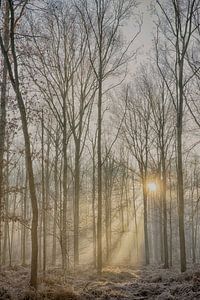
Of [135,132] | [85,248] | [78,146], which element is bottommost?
[85,248]

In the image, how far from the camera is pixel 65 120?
16219 mm

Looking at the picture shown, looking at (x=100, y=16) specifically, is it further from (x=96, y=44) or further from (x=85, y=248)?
(x=85, y=248)

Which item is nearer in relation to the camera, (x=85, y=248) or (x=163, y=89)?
(x=163, y=89)

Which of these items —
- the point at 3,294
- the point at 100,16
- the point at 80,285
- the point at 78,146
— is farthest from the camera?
the point at 78,146

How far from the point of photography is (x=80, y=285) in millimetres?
10422

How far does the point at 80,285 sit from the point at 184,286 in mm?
3422

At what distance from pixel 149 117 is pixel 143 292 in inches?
563

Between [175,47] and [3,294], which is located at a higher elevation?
[175,47]

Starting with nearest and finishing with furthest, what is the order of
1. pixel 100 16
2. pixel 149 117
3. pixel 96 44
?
1. pixel 100 16
2. pixel 96 44
3. pixel 149 117

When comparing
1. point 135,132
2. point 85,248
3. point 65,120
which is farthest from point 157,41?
point 85,248

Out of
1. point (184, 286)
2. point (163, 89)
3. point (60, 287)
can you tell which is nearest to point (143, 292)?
point (184, 286)

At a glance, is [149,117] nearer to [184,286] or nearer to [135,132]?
[135,132]

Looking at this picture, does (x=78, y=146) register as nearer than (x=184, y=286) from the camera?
No

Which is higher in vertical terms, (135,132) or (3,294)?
(135,132)
